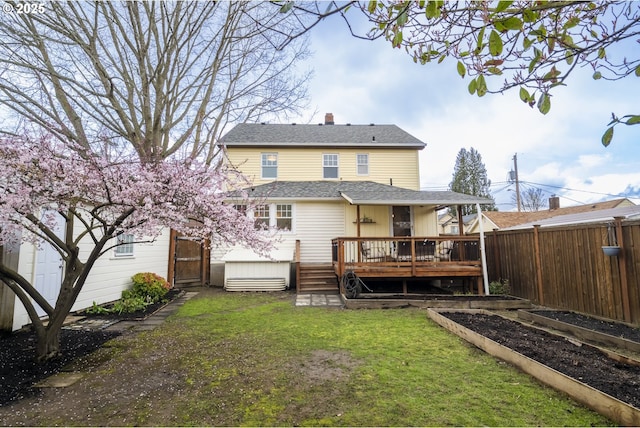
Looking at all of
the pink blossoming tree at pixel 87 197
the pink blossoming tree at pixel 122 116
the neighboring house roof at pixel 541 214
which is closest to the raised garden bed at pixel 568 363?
the pink blossoming tree at pixel 122 116

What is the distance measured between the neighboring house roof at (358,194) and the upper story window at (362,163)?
2.30 feet

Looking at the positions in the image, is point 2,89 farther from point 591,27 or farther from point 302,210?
point 591,27

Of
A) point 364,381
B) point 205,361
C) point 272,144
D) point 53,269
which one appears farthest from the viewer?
point 272,144

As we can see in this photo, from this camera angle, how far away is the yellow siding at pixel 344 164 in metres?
14.3

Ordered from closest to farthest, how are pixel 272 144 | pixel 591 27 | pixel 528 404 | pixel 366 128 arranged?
pixel 591 27 → pixel 528 404 → pixel 272 144 → pixel 366 128

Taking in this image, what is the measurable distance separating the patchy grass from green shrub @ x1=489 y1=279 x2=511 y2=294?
4.60 meters

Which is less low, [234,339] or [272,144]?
[272,144]

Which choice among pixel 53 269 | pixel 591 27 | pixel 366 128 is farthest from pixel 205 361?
pixel 366 128

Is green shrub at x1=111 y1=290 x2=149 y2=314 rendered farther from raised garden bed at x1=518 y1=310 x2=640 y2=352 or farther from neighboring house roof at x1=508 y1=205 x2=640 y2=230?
neighboring house roof at x1=508 y1=205 x2=640 y2=230

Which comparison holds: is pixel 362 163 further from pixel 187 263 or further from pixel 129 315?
pixel 129 315

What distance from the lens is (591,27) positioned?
202 centimetres

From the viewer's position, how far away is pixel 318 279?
1065 cm

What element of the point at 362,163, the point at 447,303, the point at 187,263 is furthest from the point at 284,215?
the point at 447,303

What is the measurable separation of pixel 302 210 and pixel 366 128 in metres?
7.11
